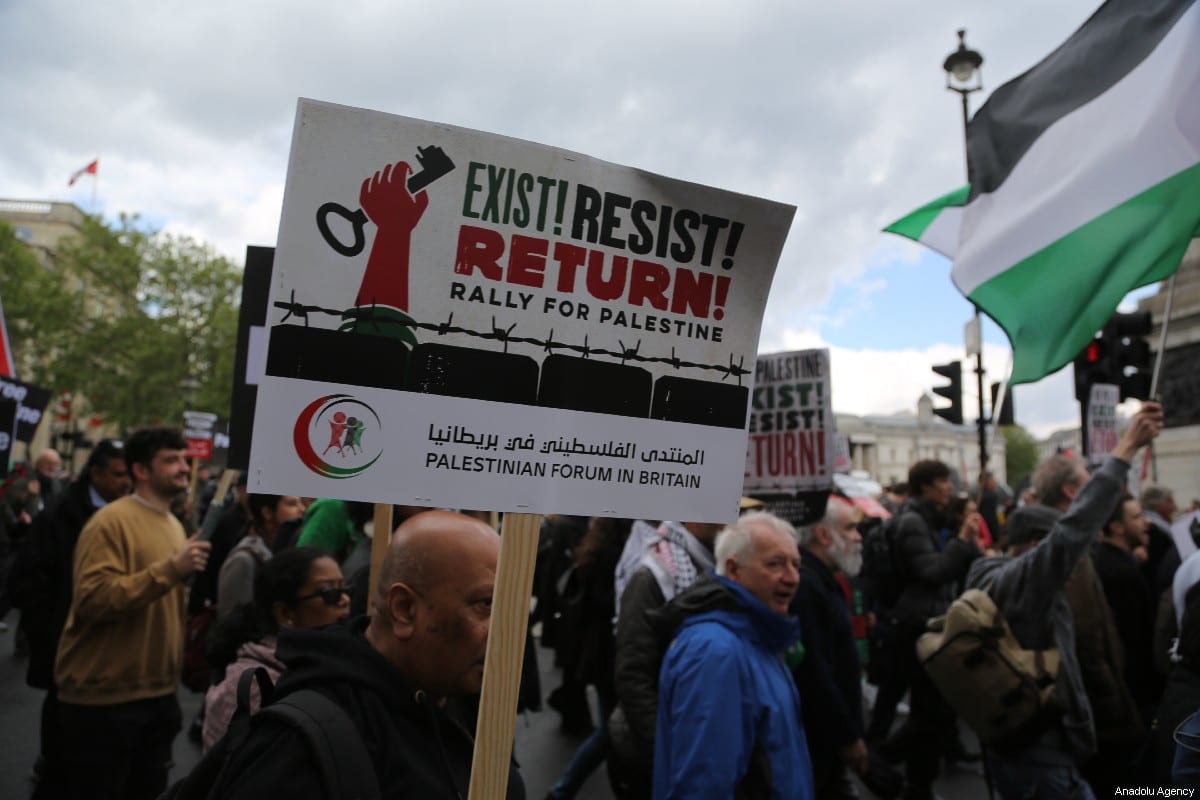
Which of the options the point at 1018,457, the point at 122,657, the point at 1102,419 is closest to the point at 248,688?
the point at 122,657

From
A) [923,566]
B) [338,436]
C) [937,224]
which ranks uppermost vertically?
[937,224]

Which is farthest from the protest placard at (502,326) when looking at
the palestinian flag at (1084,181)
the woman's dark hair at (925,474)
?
the woman's dark hair at (925,474)

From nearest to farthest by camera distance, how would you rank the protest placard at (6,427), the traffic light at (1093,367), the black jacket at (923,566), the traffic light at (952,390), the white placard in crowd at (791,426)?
the white placard in crowd at (791,426), the black jacket at (923,566), the protest placard at (6,427), the traffic light at (1093,367), the traffic light at (952,390)

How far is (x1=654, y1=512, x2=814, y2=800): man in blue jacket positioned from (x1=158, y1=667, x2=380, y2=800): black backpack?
61.5 inches

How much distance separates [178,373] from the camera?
43.1 meters

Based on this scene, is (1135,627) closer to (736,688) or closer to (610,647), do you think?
(610,647)

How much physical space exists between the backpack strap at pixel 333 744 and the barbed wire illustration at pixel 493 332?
2.34ft

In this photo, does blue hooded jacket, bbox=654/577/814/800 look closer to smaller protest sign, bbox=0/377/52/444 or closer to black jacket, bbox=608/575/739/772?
black jacket, bbox=608/575/739/772

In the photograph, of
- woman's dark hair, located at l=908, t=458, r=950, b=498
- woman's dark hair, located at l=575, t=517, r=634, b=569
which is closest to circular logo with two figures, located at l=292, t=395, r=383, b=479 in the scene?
woman's dark hair, located at l=575, t=517, r=634, b=569

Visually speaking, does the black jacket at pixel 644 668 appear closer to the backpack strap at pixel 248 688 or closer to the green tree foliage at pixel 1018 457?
the backpack strap at pixel 248 688

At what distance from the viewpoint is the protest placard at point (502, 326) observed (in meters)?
1.75

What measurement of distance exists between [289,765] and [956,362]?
11000mm

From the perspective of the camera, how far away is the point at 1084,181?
4.07 m

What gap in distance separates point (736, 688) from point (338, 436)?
5.76 feet
